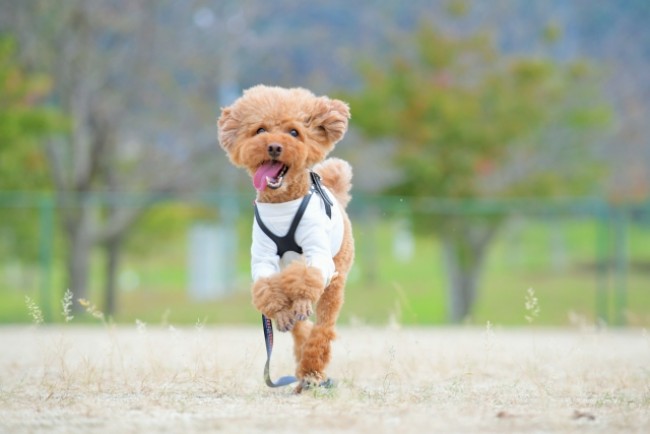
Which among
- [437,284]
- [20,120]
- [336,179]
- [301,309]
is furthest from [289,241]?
[437,284]

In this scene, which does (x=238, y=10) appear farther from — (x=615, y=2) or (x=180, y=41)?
(x=615, y=2)

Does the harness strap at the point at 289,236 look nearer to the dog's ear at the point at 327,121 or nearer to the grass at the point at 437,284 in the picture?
the dog's ear at the point at 327,121

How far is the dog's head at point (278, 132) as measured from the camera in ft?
16.2

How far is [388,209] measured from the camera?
14.7m

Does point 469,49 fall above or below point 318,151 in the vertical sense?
above

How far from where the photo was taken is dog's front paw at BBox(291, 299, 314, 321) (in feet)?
15.9

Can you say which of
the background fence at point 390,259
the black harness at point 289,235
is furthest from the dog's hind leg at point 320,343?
the background fence at point 390,259

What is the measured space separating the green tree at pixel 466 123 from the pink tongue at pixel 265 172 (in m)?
9.90

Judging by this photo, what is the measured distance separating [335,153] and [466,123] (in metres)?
4.78

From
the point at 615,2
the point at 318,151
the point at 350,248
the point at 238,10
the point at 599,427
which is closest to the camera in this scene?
the point at 599,427

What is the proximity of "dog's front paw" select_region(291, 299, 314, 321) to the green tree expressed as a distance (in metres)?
9.99

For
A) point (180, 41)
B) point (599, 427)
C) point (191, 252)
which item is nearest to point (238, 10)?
point (180, 41)

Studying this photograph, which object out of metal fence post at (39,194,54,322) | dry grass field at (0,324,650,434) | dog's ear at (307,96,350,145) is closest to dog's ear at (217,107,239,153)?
dog's ear at (307,96,350,145)

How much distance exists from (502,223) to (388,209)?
1736 millimetres
